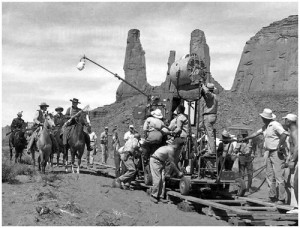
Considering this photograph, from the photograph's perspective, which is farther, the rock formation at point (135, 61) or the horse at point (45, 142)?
the rock formation at point (135, 61)

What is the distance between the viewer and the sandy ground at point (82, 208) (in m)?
8.44

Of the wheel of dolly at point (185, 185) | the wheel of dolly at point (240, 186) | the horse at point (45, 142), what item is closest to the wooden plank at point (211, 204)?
the wheel of dolly at point (185, 185)

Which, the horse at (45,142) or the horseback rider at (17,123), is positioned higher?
the horseback rider at (17,123)

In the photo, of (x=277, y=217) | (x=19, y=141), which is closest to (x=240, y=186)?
(x=277, y=217)

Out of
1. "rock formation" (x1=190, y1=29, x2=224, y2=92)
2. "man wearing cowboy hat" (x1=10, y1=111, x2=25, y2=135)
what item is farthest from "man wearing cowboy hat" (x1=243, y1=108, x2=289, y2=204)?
"rock formation" (x1=190, y1=29, x2=224, y2=92)

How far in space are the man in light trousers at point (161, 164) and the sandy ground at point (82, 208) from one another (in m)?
0.37

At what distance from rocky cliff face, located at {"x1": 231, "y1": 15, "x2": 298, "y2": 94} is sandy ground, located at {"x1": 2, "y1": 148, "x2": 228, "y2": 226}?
86.3 metres

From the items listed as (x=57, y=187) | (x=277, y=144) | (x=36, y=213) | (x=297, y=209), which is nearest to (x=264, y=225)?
(x=297, y=209)

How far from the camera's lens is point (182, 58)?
42.7 feet

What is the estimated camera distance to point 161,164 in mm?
11695

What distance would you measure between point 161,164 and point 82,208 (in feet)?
9.67

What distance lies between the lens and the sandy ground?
8.44 metres

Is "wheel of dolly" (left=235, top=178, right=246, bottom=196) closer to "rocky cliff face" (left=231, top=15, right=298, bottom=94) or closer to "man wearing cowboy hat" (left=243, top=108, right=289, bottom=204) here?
"man wearing cowboy hat" (left=243, top=108, right=289, bottom=204)

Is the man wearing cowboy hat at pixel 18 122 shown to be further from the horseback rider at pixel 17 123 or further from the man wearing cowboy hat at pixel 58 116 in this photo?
the man wearing cowboy hat at pixel 58 116
